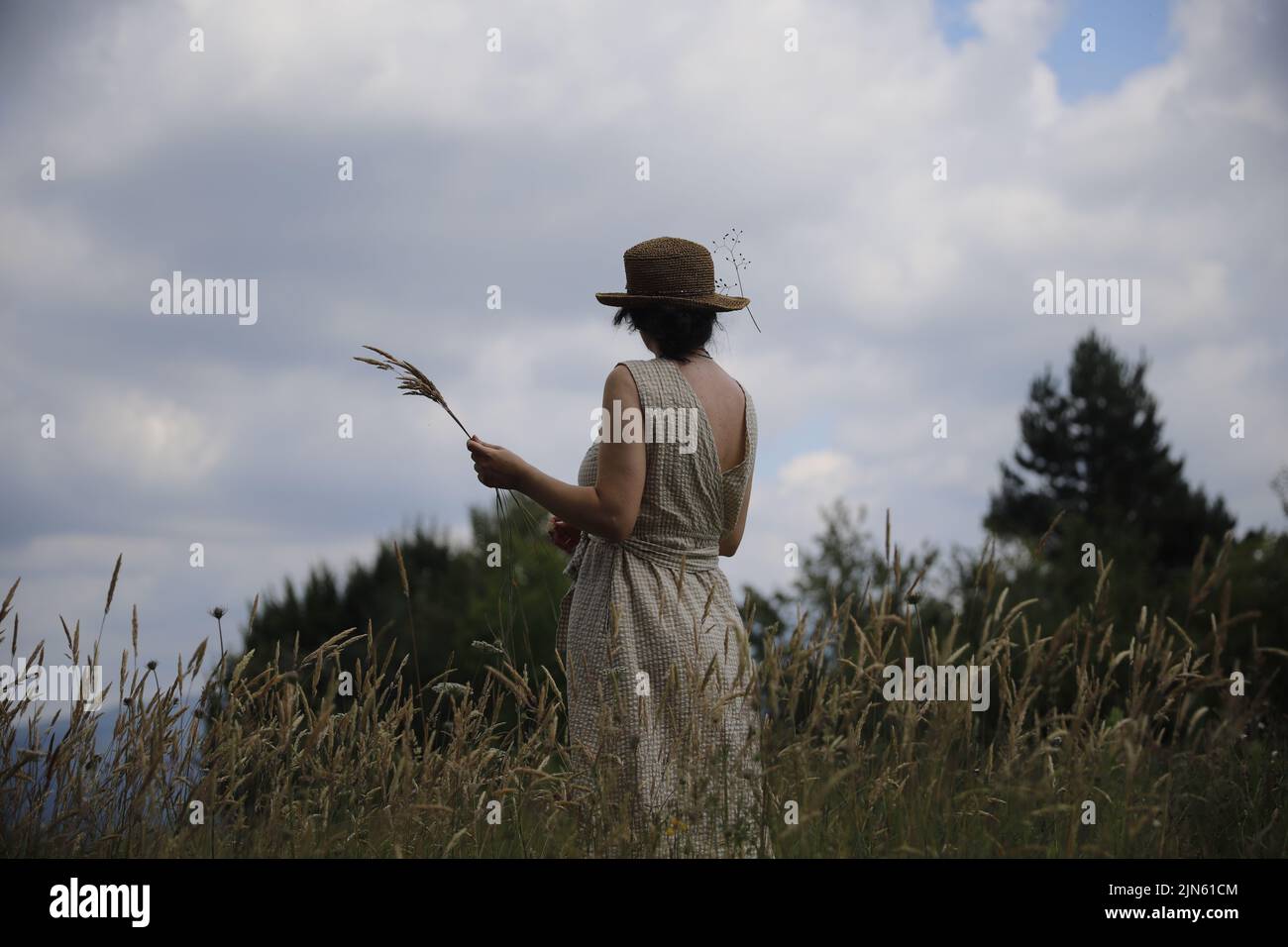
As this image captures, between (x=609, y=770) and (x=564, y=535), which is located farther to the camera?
(x=564, y=535)

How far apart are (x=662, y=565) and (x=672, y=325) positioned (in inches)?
30.9

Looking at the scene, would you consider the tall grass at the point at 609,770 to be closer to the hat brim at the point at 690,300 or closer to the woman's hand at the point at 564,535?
the woman's hand at the point at 564,535

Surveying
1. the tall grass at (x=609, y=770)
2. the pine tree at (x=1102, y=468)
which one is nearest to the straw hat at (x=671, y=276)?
the tall grass at (x=609, y=770)

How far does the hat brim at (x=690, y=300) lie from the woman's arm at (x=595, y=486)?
0.46 metres

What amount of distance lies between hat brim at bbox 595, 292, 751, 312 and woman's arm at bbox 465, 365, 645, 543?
463mm

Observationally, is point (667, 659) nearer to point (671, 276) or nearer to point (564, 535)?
point (564, 535)

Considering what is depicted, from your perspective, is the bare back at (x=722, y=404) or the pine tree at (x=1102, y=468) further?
the pine tree at (x=1102, y=468)

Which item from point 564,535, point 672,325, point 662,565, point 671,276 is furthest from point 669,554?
point 671,276

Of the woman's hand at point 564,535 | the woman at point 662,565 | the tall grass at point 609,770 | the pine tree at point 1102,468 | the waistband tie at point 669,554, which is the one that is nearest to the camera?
the tall grass at point 609,770

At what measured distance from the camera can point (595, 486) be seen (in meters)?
Result: 3.62

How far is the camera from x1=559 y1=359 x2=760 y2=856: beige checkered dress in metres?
3.12

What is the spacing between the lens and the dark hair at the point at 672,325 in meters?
3.93

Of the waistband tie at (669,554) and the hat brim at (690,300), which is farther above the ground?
the hat brim at (690,300)
